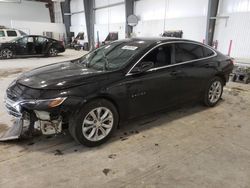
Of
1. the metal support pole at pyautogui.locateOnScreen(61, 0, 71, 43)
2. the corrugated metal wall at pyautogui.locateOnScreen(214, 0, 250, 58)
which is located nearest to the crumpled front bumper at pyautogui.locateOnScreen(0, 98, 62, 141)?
the corrugated metal wall at pyautogui.locateOnScreen(214, 0, 250, 58)

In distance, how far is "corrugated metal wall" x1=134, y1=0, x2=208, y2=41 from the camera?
9.64 m

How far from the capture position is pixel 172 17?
36.0 feet

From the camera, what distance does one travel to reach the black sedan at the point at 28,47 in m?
10.5

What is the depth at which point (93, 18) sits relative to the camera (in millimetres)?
17859

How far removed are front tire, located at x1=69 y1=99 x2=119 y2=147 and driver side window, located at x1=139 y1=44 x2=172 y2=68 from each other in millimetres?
857

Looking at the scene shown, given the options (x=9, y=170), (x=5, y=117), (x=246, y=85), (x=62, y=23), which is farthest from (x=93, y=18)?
(x=9, y=170)

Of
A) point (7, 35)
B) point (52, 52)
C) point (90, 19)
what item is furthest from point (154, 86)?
point (90, 19)

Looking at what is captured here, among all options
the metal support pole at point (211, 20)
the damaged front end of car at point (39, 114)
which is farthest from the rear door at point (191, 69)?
the metal support pole at point (211, 20)

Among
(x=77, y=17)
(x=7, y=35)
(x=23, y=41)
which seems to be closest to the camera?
(x=23, y=41)

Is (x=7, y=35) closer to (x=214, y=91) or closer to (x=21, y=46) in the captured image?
(x=21, y=46)

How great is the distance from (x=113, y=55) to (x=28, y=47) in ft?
30.6

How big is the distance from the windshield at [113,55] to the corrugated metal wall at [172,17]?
744 centimetres

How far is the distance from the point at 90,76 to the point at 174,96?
1400 millimetres

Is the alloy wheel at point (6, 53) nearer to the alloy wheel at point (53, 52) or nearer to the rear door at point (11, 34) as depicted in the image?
the rear door at point (11, 34)
